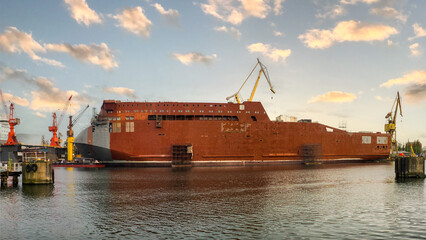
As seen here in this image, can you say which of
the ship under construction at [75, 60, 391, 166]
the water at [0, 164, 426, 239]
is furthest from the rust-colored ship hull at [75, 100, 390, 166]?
the water at [0, 164, 426, 239]

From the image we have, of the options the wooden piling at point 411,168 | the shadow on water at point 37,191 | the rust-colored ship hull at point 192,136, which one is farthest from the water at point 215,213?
the rust-colored ship hull at point 192,136

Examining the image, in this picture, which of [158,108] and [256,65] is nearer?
[158,108]

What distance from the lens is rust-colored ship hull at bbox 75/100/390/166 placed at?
71188 mm

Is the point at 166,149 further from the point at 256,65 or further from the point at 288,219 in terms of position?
the point at 288,219

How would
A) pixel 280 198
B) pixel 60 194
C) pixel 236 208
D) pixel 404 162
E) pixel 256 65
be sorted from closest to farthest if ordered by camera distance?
pixel 236 208
pixel 280 198
pixel 60 194
pixel 404 162
pixel 256 65

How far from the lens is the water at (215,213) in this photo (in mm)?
18531

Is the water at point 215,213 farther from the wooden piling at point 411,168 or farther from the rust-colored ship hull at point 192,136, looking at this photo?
the rust-colored ship hull at point 192,136

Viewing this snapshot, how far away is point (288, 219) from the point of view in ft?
70.5

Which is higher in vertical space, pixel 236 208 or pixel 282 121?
pixel 282 121

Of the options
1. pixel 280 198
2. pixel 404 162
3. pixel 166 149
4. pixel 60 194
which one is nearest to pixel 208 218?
pixel 280 198

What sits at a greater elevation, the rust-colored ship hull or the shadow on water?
the rust-colored ship hull

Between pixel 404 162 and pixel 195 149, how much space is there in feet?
131

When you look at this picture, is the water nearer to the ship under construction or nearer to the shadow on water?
the shadow on water

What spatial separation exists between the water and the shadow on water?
0.13 meters
